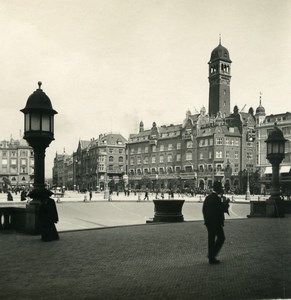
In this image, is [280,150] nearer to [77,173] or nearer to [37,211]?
[37,211]

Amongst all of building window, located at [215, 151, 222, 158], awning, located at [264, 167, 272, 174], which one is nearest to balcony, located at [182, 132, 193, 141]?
building window, located at [215, 151, 222, 158]

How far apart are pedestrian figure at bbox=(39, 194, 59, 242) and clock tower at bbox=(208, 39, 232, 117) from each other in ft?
277

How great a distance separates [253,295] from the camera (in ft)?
20.2

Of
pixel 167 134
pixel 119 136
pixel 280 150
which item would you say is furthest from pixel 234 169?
pixel 280 150

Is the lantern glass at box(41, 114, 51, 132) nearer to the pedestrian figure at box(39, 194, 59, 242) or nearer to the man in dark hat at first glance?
the pedestrian figure at box(39, 194, 59, 242)

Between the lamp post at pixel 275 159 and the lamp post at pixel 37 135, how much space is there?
10.8 metres

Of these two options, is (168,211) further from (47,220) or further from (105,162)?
(105,162)

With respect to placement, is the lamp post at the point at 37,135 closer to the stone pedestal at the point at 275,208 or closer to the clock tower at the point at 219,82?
the stone pedestal at the point at 275,208

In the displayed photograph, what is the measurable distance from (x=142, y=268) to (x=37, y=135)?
628 cm

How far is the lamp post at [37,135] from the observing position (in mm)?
12703

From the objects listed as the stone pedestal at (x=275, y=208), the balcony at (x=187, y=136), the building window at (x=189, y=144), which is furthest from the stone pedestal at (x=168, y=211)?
the building window at (x=189, y=144)

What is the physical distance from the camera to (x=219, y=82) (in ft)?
309

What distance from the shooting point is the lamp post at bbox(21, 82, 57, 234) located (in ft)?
41.7

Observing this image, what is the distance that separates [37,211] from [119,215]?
21.4 meters
